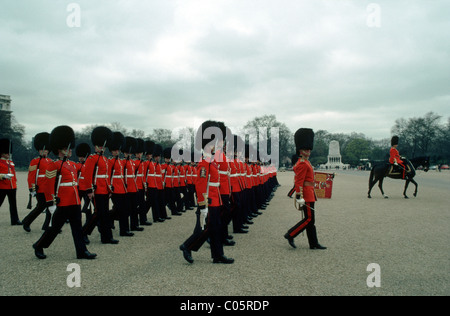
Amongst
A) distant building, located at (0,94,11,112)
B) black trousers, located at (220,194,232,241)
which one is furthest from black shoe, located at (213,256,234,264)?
distant building, located at (0,94,11,112)

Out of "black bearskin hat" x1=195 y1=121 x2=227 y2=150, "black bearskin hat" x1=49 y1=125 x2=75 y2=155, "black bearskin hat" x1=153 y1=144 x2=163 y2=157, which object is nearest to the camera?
"black bearskin hat" x1=195 y1=121 x2=227 y2=150

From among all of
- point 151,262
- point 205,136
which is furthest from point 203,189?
point 151,262

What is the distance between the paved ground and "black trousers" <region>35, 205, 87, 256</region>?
0.25 meters

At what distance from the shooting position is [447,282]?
4.50 meters

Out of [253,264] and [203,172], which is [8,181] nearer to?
[203,172]

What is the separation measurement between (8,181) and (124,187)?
326 cm

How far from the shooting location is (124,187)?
784 cm

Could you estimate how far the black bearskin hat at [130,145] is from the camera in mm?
9225

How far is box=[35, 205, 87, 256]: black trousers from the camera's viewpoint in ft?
18.8

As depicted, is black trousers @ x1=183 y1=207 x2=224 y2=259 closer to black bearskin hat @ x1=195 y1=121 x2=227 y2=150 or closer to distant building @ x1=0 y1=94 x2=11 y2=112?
black bearskin hat @ x1=195 y1=121 x2=227 y2=150

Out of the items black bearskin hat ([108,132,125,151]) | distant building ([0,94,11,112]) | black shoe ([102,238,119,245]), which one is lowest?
black shoe ([102,238,119,245])

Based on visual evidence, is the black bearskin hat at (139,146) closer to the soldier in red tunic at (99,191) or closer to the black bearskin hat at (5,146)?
the soldier in red tunic at (99,191)
